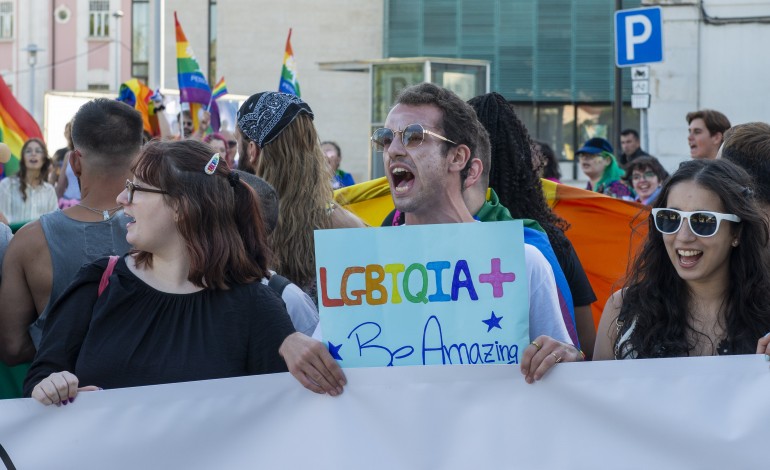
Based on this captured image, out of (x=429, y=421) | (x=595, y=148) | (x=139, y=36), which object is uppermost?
(x=139, y=36)

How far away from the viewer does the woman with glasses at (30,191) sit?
39.3 feet

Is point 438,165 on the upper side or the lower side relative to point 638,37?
lower

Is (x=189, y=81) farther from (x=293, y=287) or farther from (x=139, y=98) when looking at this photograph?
(x=293, y=287)

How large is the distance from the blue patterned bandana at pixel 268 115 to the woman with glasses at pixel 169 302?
1.31 meters

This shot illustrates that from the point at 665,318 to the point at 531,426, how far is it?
558mm

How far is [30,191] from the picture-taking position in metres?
12.1

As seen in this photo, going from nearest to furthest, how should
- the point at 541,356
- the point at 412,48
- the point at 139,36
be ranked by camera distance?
the point at 541,356 < the point at 412,48 < the point at 139,36

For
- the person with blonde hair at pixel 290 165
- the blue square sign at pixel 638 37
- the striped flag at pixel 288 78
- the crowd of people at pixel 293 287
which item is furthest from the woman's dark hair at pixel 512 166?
the striped flag at pixel 288 78

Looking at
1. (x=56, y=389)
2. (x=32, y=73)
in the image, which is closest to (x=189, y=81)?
(x=56, y=389)

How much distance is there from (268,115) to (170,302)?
1669 mm

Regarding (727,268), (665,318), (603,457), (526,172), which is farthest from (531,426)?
(526,172)

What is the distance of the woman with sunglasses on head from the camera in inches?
134

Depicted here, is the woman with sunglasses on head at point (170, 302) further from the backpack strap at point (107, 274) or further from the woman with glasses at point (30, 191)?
the woman with glasses at point (30, 191)


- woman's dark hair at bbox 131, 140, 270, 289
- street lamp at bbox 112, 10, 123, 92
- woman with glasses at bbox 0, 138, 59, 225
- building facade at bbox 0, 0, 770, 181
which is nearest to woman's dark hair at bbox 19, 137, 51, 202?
woman with glasses at bbox 0, 138, 59, 225
